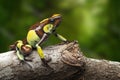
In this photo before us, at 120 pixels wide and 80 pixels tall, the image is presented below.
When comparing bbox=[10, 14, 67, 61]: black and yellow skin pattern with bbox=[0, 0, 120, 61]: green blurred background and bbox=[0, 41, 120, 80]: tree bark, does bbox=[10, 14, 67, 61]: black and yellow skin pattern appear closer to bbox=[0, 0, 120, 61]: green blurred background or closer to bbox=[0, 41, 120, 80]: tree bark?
bbox=[0, 41, 120, 80]: tree bark

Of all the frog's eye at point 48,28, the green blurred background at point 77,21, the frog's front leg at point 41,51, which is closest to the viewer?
the frog's front leg at point 41,51

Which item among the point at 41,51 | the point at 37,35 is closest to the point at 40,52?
the point at 41,51

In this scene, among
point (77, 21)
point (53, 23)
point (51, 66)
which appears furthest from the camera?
point (77, 21)

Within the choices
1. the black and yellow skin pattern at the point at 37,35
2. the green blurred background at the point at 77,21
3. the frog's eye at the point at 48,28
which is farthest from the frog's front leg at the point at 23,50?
the green blurred background at the point at 77,21

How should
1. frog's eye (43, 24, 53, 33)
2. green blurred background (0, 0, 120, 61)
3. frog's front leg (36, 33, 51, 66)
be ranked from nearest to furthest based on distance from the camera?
frog's front leg (36, 33, 51, 66)
frog's eye (43, 24, 53, 33)
green blurred background (0, 0, 120, 61)

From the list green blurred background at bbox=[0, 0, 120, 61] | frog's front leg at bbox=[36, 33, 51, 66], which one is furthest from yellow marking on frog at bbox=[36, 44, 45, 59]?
green blurred background at bbox=[0, 0, 120, 61]

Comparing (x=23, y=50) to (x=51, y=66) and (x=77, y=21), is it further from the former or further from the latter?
(x=77, y=21)

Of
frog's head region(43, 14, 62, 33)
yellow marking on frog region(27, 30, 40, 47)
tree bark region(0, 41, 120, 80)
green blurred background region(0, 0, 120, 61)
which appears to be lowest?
tree bark region(0, 41, 120, 80)

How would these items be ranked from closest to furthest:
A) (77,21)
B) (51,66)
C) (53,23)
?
1. (51,66)
2. (53,23)
3. (77,21)

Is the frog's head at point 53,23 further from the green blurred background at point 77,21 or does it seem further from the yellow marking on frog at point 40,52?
the green blurred background at point 77,21
